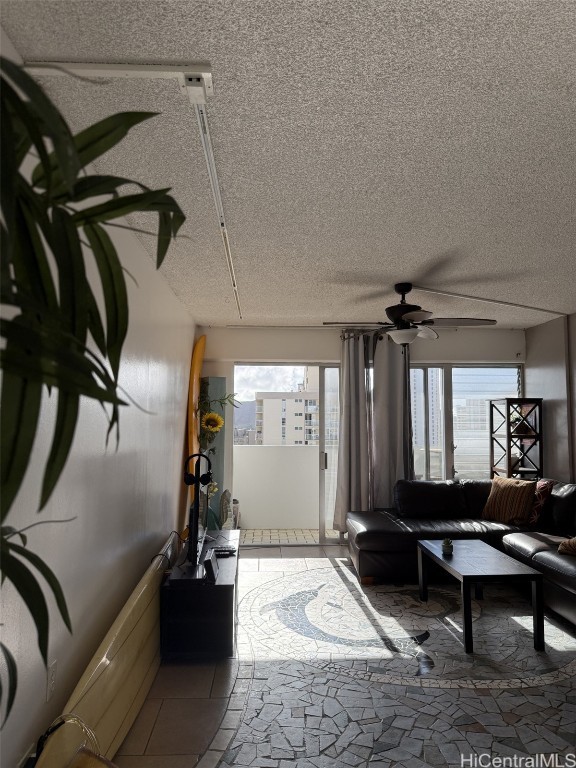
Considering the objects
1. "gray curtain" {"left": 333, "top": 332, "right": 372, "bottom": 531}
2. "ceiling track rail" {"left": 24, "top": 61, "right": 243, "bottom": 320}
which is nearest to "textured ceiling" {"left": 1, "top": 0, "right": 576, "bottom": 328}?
"ceiling track rail" {"left": 24, "top": 61, "right": 243, "bottom": 320}

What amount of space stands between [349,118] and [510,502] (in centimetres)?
430

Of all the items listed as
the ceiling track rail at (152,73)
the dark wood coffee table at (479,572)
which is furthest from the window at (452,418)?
the ceiling track rail at (152,73)

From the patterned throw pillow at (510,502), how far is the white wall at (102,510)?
3.11 metres

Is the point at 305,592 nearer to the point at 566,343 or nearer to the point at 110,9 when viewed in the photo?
the point at 566,343

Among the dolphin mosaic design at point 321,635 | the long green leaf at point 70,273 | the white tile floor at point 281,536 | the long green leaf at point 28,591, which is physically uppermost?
the long green leaf at point 70,273

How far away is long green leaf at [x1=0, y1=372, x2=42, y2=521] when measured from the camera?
2.18 ft

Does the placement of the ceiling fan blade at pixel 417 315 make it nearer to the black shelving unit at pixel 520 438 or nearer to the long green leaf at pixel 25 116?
the black shelving unit at pixel 520 438

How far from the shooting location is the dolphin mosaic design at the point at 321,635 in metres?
3.33

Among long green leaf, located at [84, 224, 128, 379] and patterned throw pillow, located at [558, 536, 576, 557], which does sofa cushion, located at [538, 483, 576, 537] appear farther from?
long green leaf, located at [84, 224, 128, 379]

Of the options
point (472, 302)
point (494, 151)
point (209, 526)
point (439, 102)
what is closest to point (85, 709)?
point (439, 102)

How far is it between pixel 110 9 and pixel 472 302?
4.16m

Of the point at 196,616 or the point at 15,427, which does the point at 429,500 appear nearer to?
the point at 196,616

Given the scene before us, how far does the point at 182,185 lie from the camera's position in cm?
251

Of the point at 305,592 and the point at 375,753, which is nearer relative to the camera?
the point at 375,753
